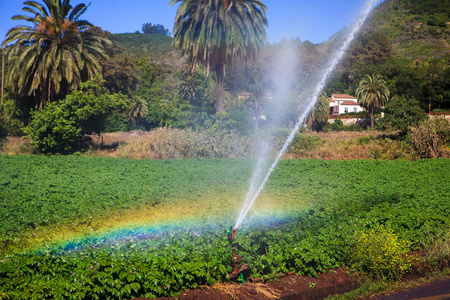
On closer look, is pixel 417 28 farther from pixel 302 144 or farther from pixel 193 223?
pixel 193 223

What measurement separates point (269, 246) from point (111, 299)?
2991 millimetres

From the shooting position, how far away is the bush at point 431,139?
24.4m

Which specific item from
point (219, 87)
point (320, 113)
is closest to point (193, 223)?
point (219, 87)

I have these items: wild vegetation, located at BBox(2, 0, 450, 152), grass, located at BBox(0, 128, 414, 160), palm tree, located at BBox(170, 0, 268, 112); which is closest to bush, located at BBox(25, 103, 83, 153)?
wild vegetation, located at BBox(2, 0, 450, 152)

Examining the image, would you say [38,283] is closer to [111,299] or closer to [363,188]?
[111,299]

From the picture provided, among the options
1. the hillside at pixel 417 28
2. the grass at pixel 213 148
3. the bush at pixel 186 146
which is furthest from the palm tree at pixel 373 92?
the bush at pixel 186 146

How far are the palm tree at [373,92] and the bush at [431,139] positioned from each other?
3604 centimetres

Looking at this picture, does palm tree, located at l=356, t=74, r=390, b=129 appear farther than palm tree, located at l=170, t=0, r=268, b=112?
Yes

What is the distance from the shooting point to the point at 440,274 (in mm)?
6895

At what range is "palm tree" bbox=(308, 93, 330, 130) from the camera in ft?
145

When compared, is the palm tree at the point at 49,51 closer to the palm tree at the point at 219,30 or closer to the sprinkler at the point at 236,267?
the palm tree at the point at 219,30

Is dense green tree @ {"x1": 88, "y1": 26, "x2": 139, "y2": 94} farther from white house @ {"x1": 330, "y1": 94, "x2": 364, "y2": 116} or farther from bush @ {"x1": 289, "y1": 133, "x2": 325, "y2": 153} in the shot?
white house @ {"x1": 330, "y1": 94, "x2": 364, "y2": 116}

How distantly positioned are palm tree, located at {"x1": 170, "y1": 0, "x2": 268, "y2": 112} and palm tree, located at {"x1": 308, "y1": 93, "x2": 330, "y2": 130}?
15.5 metres

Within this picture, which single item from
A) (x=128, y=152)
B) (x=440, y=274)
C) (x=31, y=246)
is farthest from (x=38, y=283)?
(x=128, y=152)
